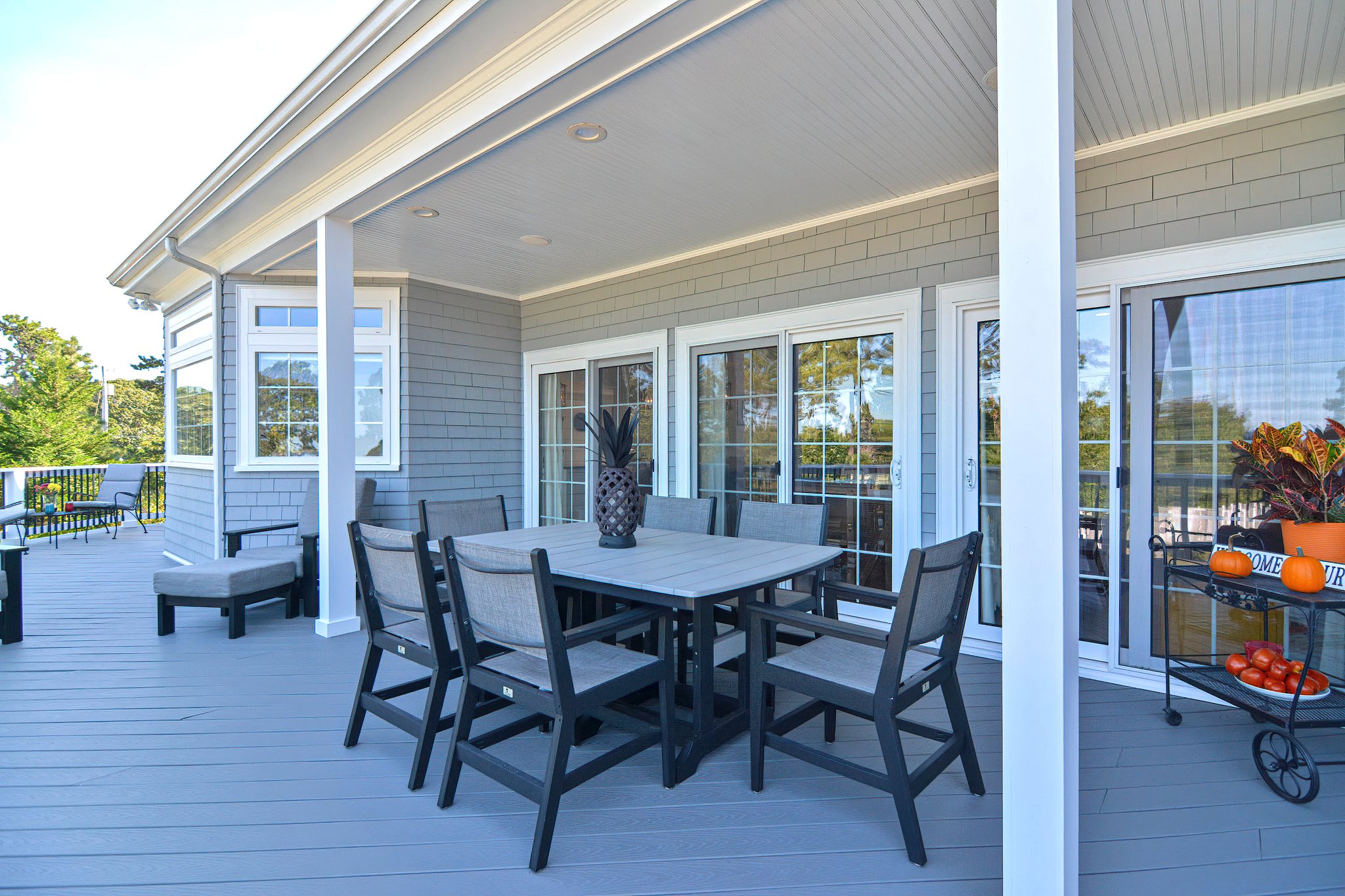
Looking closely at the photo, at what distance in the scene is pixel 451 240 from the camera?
501 cm

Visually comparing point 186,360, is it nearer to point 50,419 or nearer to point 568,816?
point 568,816

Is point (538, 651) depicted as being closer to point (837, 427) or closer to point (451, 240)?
point (837, 427)

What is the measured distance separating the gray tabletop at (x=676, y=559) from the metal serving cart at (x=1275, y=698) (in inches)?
58.9

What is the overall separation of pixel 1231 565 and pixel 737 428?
3.14 m

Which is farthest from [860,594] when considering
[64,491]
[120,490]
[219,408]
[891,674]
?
[64,491]

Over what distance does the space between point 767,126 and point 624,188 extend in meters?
1.11

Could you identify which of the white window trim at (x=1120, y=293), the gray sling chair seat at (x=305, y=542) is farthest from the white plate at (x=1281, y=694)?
the gray sling chair seat at (x=305, y=542)

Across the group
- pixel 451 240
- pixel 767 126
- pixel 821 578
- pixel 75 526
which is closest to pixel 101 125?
pixel 75 526

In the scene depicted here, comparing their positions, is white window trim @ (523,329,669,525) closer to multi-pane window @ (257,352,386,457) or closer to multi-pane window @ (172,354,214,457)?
multi-pane window @ (257,352,386,457)

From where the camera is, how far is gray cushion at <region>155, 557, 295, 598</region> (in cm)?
415

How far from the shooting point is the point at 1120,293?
3355 millimetres

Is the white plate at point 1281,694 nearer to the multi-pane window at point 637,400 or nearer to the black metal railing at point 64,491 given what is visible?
the multi-pane window at point 637,400

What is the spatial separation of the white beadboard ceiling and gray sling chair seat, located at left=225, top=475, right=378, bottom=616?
2189mm

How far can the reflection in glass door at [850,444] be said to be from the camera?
4312 mm
